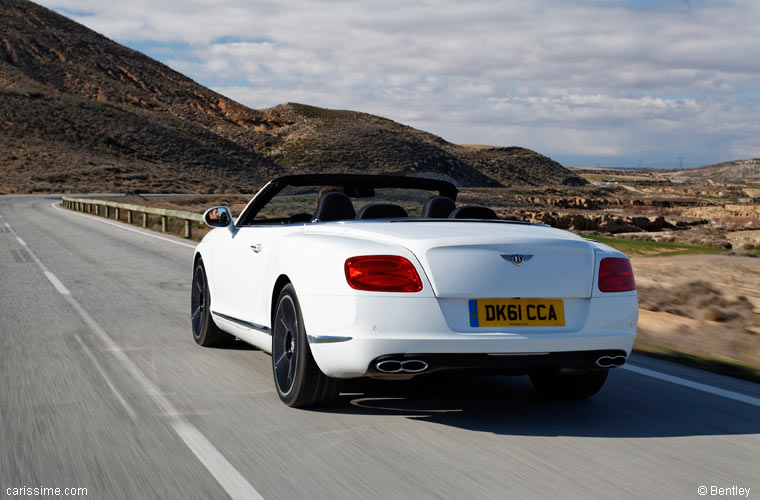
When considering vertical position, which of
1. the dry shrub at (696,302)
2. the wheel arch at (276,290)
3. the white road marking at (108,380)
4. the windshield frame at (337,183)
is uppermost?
the windshield frame at (337,183)

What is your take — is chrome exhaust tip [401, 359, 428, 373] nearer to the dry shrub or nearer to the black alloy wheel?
the black alloy wheel

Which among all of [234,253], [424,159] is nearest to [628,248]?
[234,253]

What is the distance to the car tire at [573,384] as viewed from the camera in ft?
18.7

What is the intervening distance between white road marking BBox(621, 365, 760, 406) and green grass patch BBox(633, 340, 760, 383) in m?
0.59

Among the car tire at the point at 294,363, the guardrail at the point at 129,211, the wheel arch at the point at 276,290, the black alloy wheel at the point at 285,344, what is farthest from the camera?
the guardrail at the point at 129,211

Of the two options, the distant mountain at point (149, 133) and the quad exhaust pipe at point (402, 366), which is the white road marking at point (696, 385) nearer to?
the quad exhaust pipe at point (402, 366)

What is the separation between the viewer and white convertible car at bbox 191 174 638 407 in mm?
4715

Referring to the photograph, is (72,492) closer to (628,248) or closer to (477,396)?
(477,396)

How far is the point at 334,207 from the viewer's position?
6.01 metres

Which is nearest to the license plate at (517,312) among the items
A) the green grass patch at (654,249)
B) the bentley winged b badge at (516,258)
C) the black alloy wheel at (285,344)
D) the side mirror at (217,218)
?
the bentley winged b badge at (516,258)

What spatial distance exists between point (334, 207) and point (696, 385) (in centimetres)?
285

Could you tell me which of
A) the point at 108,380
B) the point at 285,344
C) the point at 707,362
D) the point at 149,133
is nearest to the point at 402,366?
the point at 285,344

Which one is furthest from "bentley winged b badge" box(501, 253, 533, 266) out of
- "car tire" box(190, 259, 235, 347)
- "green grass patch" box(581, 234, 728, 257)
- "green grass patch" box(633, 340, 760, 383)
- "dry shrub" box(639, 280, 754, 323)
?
"green grass patch" box(581, 234, 728, 257)

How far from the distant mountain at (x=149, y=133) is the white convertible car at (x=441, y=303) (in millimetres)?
84946
